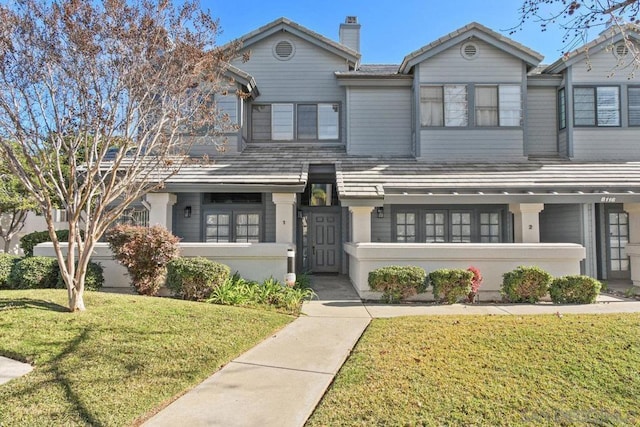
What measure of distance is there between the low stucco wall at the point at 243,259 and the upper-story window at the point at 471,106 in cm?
688

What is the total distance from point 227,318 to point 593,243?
1047cm

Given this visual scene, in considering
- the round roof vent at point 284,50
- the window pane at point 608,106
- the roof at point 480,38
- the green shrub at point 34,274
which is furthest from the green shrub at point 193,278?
the window pane at point 608,106

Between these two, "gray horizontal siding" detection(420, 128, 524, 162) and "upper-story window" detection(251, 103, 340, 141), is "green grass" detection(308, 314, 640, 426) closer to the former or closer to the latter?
"gray horizontal siding" detection(420, 128, 524, 162)

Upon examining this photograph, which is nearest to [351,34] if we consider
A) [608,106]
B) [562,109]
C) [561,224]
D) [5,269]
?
[562,109]

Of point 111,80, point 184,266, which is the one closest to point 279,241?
point 184,266

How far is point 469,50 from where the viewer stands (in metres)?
13.1

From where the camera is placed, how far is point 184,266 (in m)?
8.43

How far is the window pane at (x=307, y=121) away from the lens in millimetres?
13984

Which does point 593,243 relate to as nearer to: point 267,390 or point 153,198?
point 267,390

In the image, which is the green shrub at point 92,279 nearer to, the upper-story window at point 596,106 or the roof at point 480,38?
the roof at point 480,38

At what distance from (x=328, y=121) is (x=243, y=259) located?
6549mm

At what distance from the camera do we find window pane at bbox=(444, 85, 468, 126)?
12969 millimetres

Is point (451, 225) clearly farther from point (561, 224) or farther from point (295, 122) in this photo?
point (295, 122)

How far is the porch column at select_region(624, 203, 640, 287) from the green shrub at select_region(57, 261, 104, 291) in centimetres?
1392
